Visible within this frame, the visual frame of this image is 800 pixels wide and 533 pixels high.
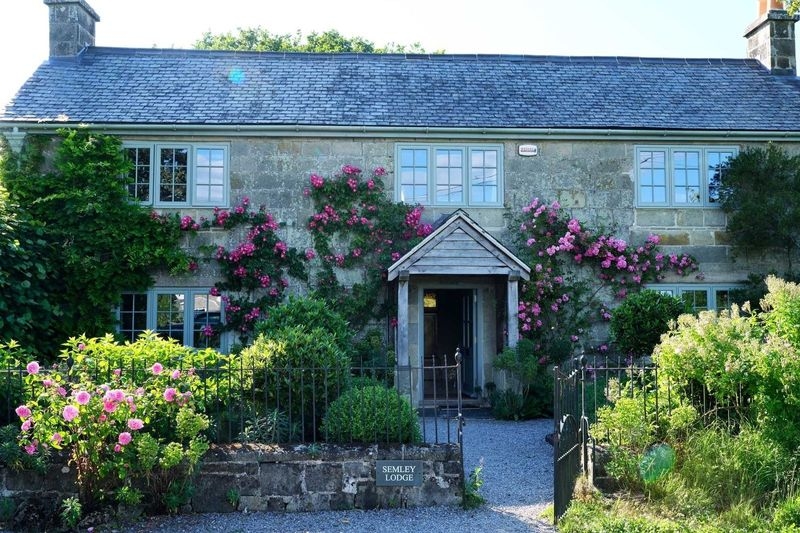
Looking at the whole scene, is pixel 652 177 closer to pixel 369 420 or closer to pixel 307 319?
pixel 307 319

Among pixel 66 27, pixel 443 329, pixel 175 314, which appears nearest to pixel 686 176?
pixel 443 329

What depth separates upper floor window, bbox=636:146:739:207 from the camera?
14.9 m

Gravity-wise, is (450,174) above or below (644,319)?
above

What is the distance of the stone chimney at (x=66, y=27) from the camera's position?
1636cm

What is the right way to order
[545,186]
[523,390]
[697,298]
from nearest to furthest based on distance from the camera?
[523,390] → [545,186] → [697,298]

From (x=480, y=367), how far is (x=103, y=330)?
6.96m

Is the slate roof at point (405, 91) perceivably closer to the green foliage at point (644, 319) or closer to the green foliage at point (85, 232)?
the green foliage at point (85, 232)

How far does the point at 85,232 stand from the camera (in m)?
13.3

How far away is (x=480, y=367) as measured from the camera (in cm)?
1458

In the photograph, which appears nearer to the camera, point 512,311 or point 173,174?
point 512,311

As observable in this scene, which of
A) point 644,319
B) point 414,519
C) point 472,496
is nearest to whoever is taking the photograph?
point 414,519

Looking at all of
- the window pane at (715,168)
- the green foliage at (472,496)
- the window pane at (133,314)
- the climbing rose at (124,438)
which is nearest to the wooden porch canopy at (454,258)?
the window pane at (715,168)

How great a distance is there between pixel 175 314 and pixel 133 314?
767 mm

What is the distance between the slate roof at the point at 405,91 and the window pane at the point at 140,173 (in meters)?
0.60
